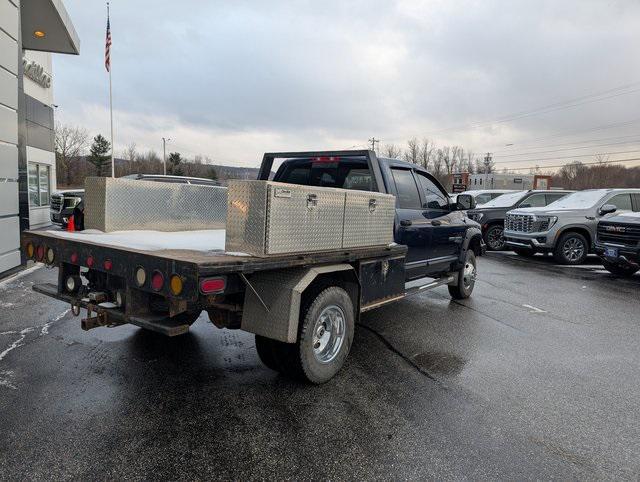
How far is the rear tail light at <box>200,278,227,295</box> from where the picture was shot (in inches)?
112

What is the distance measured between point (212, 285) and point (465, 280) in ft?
17.8

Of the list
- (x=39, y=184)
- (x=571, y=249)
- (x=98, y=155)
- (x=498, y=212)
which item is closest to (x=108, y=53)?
(x=39, y=184)

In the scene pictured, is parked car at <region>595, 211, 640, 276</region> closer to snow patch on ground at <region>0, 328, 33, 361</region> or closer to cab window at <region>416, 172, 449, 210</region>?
cab window at <region>416, 172, 449, 210</region>

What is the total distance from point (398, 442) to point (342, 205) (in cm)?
187

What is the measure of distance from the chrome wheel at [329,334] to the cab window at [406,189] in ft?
6.31

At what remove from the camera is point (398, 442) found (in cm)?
303

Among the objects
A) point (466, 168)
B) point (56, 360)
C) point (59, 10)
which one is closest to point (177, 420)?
point (56, 360)

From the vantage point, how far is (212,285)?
290 cm

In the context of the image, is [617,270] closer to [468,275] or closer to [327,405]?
[468,275]

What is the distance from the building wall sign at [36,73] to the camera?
2089 cm

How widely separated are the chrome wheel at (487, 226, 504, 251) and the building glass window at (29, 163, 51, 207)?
19.1m

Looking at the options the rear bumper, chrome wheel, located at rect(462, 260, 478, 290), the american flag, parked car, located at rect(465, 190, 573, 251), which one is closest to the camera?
the rear bumper

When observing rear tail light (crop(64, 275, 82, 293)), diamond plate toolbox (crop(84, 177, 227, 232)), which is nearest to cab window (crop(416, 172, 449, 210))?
diamond plate toolbox (crop(84, 177, 227, 232))

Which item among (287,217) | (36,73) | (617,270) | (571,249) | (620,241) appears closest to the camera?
(287,217)
